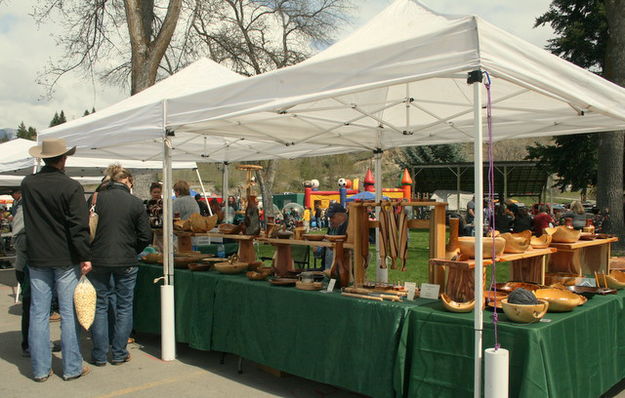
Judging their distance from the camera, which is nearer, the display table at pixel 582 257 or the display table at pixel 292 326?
the display table at pixel 292 326

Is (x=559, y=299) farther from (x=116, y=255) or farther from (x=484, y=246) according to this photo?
(x=116, y=255)

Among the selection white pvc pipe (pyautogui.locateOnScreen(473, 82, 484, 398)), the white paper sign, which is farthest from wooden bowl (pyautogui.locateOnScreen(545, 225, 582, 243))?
white pvc pipe (pyautogui.locateOnScreen(473, 82, 484, 398))

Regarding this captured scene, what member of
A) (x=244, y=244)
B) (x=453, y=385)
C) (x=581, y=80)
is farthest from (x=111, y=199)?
(x=581, y=80)

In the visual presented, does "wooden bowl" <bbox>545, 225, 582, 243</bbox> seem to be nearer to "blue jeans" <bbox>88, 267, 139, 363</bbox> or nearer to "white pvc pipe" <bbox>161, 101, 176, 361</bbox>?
"white pvc pipe" <bbox>161, 101, 176, 361</bbox>

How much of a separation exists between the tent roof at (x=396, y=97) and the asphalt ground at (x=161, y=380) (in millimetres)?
1978

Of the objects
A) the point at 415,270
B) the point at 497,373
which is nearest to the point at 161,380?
the point at 497,373

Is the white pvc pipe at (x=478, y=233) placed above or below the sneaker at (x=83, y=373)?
above

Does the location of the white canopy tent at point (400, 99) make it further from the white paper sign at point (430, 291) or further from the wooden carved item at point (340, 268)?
the wooden carved item at point (340, 268)

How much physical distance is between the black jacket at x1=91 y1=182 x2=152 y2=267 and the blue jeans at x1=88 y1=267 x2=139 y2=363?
0.10 meters

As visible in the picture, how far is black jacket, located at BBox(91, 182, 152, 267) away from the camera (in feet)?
14.4

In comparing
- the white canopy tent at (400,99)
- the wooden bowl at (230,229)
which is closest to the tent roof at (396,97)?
the white canopy tent at (400,99)

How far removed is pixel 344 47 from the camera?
3688mm

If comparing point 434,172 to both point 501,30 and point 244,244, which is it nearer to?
point 244,244

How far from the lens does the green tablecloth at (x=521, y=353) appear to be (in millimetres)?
2756
